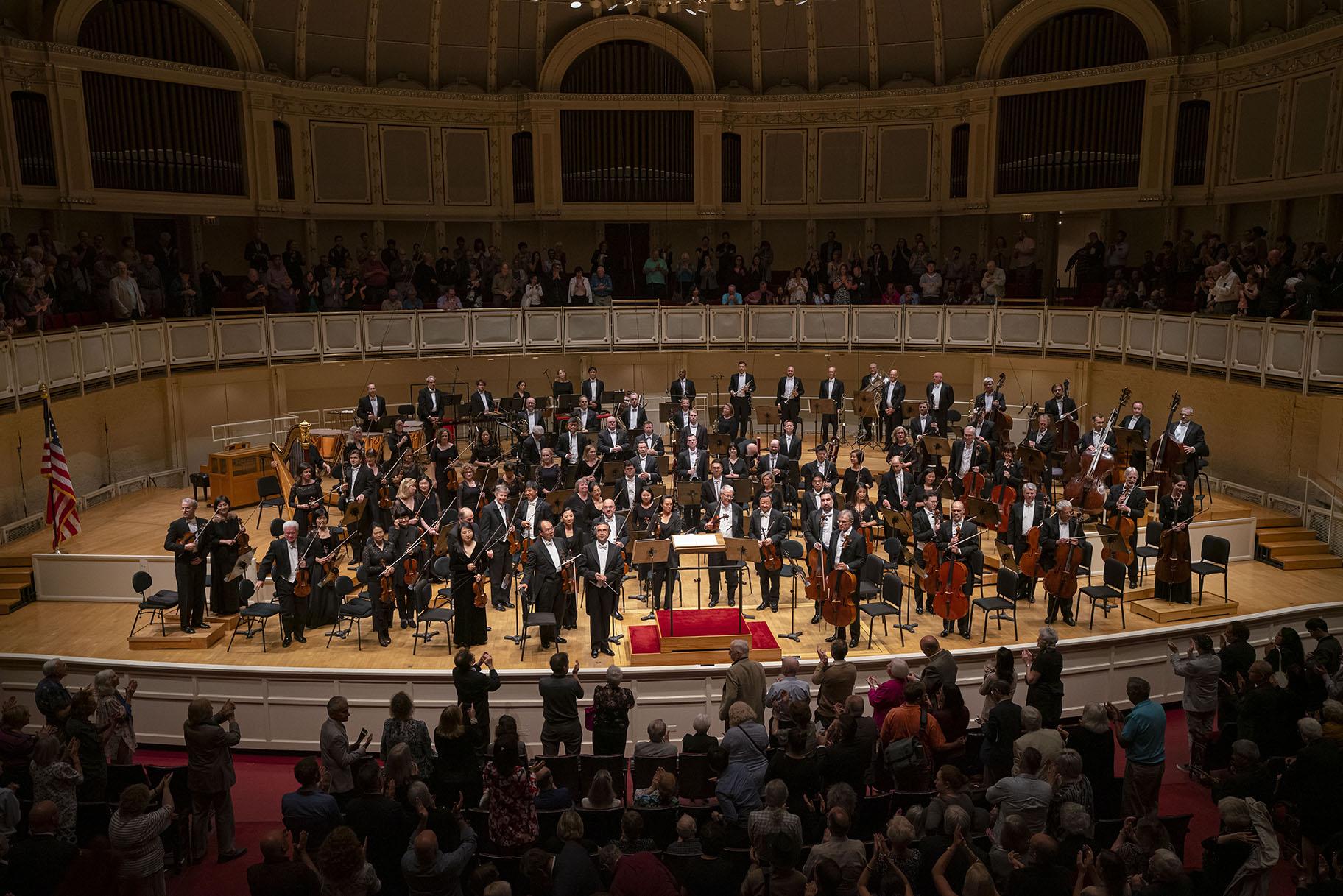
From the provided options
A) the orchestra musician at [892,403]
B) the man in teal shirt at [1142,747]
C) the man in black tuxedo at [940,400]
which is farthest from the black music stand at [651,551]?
the man in black tuxedo at [940,400]

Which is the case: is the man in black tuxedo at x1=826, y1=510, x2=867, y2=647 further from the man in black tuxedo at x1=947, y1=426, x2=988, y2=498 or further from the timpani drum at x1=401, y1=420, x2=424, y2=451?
the timpani drum at x1=401, y1=420, x2=424, y2=451

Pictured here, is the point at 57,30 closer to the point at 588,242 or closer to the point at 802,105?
the point at 588,242

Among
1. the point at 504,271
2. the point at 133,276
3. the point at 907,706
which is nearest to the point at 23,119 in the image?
the point at 133,276

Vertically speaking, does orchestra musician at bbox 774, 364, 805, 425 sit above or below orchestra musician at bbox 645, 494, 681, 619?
above

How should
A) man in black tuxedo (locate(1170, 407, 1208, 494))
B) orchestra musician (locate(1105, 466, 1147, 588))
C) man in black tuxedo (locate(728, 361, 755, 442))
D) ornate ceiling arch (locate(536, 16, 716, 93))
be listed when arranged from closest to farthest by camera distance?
orchestra musician (locate(1105, 466, 1147, 588)), man in black tuxedo (locate(1170, 407, 1208, 494)), man in black tuxedo (locate(728, 361, 755, 442)), ornate ceiling arch (locate(536, 16, 716, 93))

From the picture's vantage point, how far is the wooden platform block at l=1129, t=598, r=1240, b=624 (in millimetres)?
13438

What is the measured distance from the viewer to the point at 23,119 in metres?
18.6

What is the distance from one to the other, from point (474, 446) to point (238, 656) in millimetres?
5921

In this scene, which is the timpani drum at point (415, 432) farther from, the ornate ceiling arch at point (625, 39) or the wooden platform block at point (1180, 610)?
the wooden platform block at point (1180, 610)

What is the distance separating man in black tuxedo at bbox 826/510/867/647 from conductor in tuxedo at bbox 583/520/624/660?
2455 millimetres

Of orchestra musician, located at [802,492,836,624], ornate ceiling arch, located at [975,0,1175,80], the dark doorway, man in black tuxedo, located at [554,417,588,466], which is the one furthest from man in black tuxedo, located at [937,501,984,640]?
the dark doorway

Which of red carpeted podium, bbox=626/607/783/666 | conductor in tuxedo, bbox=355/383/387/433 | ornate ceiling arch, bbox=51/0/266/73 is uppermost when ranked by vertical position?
ornate ceiling arch, bbox=51/0/266/73

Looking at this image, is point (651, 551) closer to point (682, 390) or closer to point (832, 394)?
point (682, 390)

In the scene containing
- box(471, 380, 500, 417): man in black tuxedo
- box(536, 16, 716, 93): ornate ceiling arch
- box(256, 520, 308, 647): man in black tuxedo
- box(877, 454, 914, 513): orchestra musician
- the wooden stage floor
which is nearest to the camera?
the wooden stage floor
